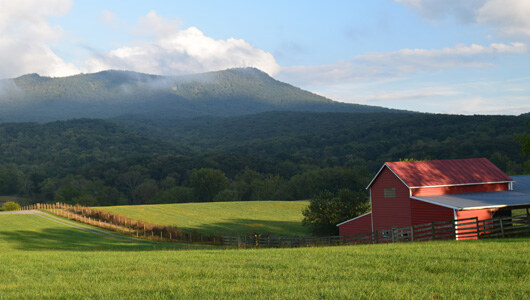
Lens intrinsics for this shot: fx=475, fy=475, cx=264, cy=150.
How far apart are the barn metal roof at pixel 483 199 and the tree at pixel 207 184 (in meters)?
97.7

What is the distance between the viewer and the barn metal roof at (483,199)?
32156 mm

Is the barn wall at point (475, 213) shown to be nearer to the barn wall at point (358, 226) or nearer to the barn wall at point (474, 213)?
the barn wall at point (474, 213)

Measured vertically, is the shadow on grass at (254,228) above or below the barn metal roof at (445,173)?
below

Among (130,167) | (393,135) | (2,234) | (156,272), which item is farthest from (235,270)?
(393,135)

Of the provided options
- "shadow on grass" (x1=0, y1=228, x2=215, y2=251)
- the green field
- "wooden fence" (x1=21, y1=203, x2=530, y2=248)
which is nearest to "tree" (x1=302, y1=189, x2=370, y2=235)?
the green field

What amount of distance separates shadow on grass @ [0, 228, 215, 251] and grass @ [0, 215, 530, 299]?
56.8ft

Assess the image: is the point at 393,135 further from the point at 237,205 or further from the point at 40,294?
the point at 40,294

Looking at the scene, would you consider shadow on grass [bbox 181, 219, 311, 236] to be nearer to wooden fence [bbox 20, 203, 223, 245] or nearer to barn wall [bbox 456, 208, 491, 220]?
wooden fence [bbox 20, 203, 223, 245]

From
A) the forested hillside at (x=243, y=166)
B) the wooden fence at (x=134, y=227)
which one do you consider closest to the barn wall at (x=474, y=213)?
the wooden fence at (x=134, y=227)

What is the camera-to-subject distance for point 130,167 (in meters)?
145

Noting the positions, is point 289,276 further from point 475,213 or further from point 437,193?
point 437,193

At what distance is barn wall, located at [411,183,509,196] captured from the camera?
121 ft

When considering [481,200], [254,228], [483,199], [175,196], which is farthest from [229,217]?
[175,196]

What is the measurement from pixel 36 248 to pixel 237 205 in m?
48.7
